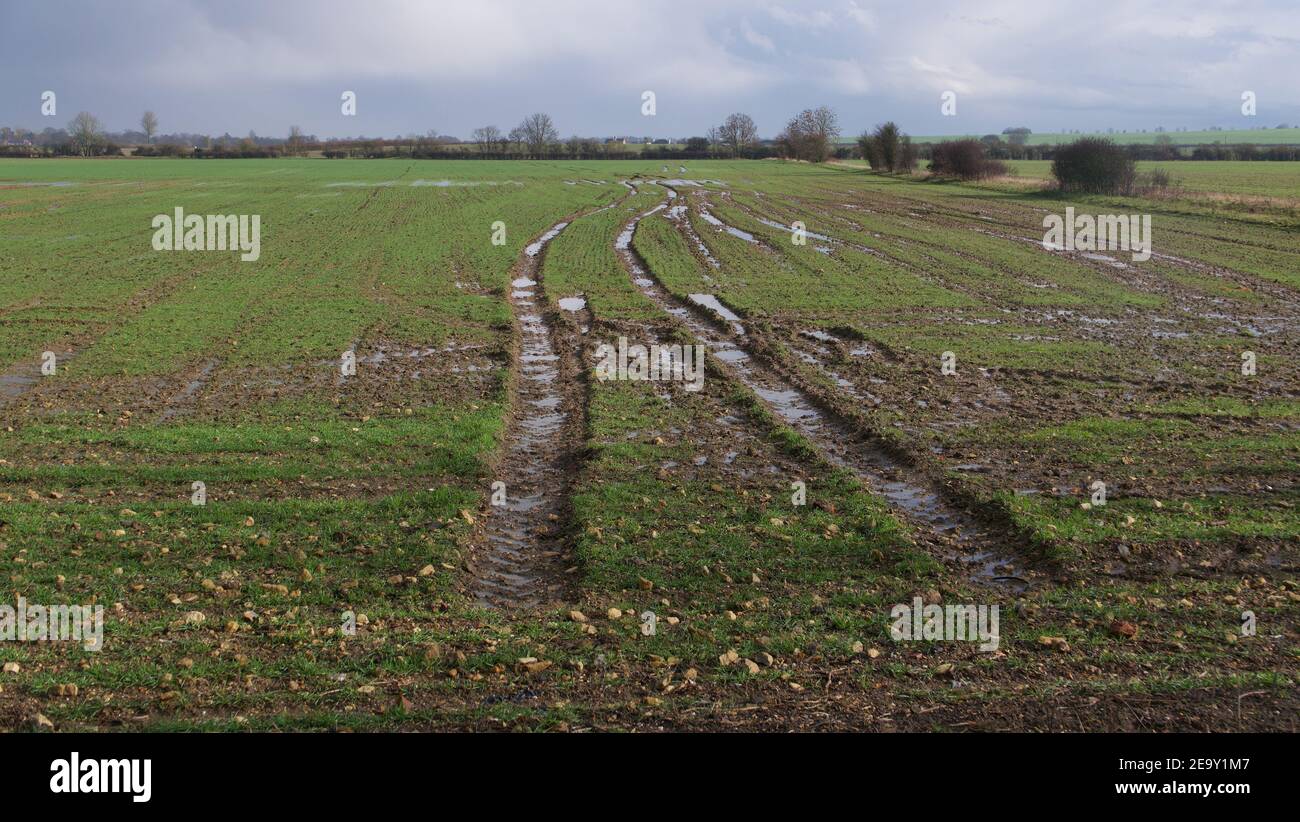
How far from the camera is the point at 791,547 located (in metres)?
9.90

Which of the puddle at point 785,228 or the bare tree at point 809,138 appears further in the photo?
the bare tree at point 809,138

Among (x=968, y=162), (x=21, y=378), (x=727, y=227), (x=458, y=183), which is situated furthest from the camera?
(x=458, y=183)

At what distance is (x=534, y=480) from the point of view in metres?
12.4

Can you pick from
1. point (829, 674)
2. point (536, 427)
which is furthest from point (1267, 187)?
point (829, 674)

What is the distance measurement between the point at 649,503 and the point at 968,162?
77294mm

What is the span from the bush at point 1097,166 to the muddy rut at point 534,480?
1813 inches

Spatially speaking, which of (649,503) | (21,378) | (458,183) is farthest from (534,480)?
(458,183)

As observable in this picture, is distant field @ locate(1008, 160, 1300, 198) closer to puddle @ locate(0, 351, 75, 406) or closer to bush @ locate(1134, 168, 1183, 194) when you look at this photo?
bush @ locate(1134, 168, 1183, 194)

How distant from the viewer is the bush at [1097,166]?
55406 mm

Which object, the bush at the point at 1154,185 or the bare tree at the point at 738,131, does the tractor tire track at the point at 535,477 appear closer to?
the bush at the point at 1154,185

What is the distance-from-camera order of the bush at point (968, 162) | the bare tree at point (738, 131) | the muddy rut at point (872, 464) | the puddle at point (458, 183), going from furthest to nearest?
1. the bare tree at point (738, 131)
2. the bush at point (968, 162)
3. the puddle at point (458, 183)
4. the muddy rut at point (872, 464)

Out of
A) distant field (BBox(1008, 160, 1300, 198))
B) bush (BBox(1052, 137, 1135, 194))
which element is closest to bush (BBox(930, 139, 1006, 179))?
distant field (BBox(1008, 160, 1300, 198))

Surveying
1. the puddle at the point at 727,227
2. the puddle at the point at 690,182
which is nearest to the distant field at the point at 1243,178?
the puddle at the point at 690,182

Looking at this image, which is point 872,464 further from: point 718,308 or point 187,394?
point 718,308
